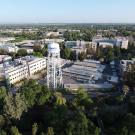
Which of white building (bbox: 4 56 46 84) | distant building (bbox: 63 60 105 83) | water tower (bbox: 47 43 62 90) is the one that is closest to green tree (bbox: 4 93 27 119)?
water tower (bbox: 47 43 62 90)

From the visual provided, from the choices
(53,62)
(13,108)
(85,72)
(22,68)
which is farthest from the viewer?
(22,68)

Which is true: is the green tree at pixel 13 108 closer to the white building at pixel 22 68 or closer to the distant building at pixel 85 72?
the white building at pixel 22 68

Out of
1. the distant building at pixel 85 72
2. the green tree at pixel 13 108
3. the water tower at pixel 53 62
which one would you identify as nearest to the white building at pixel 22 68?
the distant building at pixel 85 72

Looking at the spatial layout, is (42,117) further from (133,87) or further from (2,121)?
(133,87)

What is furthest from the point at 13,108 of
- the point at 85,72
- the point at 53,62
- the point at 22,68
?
the point at 85,72

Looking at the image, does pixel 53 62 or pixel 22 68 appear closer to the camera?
pixel 53 62

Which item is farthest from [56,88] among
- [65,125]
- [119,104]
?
[65,125]

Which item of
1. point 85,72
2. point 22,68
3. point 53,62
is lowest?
point 85,72

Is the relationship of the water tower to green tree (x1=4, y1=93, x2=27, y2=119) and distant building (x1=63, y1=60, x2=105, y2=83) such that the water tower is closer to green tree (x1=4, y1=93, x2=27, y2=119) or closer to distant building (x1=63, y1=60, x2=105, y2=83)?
distant building (x1=63, y1=60, x2=105, y2=83)

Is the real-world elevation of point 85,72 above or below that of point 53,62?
below

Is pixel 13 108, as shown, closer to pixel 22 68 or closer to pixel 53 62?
pixel 53 62
